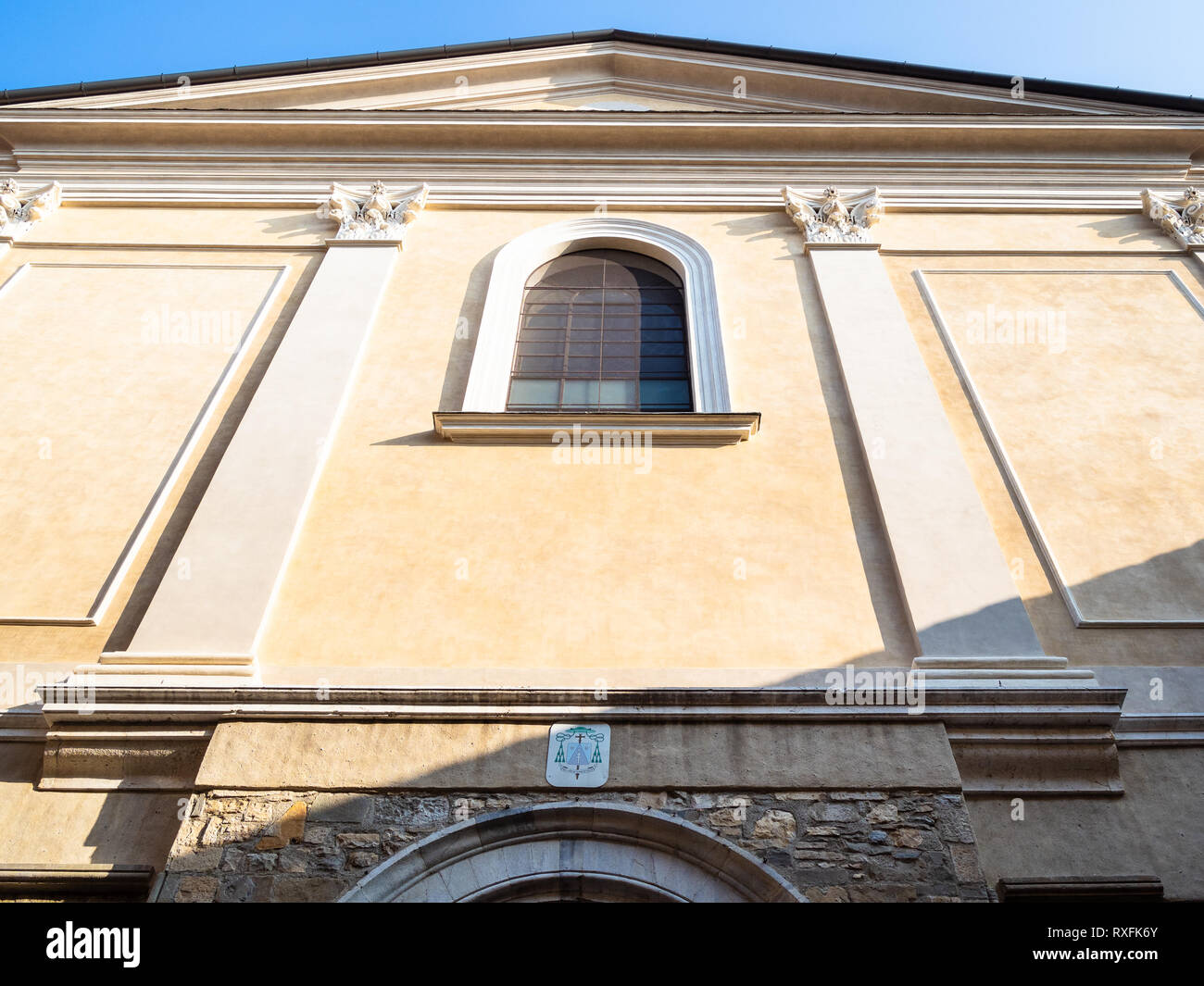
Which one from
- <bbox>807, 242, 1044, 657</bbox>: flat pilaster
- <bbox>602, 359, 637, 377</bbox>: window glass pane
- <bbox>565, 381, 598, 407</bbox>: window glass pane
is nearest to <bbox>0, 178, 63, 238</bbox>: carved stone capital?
<bbox>565, 381, 598, 407</bbox>: window glass pane

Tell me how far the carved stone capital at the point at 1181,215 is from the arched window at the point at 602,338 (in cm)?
440

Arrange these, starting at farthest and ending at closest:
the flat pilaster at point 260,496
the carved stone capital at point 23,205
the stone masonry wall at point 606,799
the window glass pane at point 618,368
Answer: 1. the carved stone capital at point 23,205
2. the window glass pane at point 618,368
3. the flat pilaster at point 260,496
4. the stone masonry wall at point 606,799

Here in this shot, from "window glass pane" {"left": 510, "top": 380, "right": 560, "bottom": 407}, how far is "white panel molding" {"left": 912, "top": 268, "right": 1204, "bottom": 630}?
305cm

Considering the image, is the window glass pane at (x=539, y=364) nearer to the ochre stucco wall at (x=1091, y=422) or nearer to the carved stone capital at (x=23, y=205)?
the ochre stucco wall at (x=1091, y=422)

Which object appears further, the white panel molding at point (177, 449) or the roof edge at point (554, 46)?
the roof edge at point (554, 46)

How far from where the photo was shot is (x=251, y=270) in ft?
29.6

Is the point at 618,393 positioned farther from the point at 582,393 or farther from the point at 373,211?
the point at 373,211

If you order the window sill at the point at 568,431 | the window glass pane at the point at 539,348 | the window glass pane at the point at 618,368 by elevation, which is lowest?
the window sill at the point at 568,431

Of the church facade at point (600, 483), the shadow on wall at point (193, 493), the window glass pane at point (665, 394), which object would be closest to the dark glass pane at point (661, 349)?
the church facade at point (600, 483)

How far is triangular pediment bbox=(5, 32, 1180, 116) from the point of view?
10859 mm

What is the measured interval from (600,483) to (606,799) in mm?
2415

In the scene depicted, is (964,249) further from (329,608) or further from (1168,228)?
(329,608)

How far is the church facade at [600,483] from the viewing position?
5.10 m

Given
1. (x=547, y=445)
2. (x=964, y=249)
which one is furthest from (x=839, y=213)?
(x=547, y=445)
